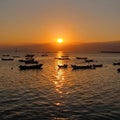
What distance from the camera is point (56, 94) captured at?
52.8 meters

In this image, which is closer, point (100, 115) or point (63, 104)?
point (100, 115)

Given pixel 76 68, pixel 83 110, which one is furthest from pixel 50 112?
pixel 76 68

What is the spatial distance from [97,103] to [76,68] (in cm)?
7112

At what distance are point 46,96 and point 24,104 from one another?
25.0ft

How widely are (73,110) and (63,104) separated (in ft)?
14.6

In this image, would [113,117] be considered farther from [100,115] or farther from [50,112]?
[50,112]

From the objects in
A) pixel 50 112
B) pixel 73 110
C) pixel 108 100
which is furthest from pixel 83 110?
pixel 108 100

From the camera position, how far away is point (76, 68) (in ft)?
375

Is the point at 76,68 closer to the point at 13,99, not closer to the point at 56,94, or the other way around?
the point at 56,94

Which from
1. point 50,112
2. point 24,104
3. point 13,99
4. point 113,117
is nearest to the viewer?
point 113,117

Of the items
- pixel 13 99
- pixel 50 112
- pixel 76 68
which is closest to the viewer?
pixel 50 112

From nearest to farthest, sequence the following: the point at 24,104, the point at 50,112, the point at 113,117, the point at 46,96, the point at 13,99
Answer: the point at 113,117, the point at 50,112, the point at 24,104, the point at 13,99, the point at 46,96

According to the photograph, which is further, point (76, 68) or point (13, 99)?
point (76, 68)

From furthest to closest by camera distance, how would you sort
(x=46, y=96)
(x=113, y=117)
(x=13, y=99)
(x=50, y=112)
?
(x=46, y=96) → (x=13, y=99) → (x=50, y=112) → (x=113, y=117)
